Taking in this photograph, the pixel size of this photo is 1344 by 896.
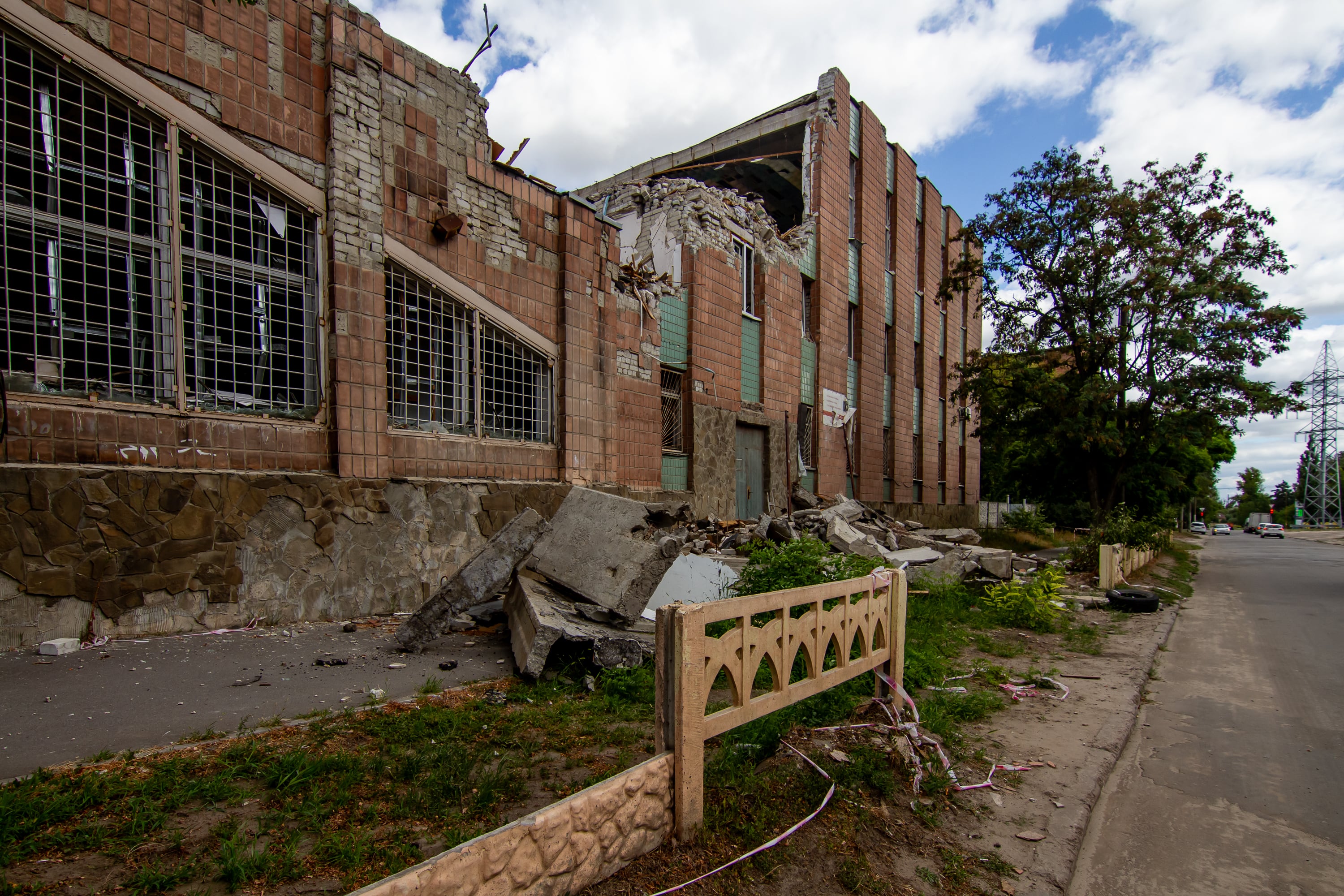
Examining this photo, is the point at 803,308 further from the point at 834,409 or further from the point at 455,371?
the point at 455,371

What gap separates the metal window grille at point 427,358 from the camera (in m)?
7.87

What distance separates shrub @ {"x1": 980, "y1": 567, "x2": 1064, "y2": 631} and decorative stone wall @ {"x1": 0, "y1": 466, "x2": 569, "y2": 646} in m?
6.58

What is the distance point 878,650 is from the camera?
4230 millimetres

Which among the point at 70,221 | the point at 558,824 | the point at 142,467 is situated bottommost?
the point at 558,824

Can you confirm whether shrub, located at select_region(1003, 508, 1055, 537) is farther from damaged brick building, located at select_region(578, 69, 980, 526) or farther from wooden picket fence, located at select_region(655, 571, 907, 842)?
wooden picket fence, located at select_region(655, 571, 907, 842)

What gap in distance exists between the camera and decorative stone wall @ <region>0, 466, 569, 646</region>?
520cm

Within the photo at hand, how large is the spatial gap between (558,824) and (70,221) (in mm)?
6276

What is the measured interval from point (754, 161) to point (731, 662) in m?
17.5

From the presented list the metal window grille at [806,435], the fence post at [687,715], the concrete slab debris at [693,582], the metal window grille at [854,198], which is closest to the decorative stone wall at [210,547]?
the concrete slab debris at [693,582]

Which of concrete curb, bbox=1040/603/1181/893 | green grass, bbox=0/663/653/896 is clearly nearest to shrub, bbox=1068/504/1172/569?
concrete curb, bbox=1040/603/1181/893

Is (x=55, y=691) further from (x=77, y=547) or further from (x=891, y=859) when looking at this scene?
(x=891, y=859)

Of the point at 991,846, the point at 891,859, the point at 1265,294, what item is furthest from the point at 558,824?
the point at 1265,294

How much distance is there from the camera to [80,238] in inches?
223

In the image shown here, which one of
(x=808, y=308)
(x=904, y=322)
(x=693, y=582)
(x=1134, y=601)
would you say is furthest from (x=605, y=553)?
(x=904, y=322)
